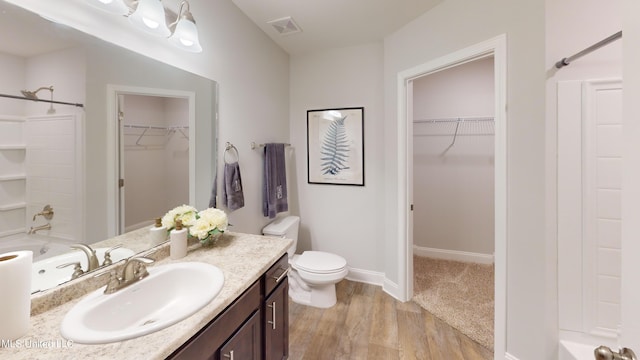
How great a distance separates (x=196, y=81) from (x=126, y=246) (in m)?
1.01

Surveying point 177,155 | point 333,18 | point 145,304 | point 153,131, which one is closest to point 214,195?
point 177,155

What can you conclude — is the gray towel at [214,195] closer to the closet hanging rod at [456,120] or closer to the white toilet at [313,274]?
the white toilet at [313,274]

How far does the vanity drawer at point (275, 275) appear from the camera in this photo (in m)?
1.22

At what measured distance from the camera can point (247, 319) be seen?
1056mm

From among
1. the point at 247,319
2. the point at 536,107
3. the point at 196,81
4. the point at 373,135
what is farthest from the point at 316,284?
the point at 536,107

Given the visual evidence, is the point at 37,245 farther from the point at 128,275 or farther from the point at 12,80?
the point at 12,80

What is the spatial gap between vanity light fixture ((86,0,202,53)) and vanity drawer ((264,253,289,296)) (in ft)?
4.31

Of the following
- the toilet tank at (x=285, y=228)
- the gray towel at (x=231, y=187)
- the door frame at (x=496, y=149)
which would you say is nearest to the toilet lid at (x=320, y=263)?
the toilet tank at (x=285, y=228)

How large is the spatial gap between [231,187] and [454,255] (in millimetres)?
2846

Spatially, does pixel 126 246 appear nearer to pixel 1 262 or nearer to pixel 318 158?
pixel 1 262

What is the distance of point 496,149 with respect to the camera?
153cm

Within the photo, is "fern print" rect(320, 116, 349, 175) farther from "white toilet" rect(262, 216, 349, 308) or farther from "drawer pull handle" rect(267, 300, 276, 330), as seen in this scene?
"drawer pull handle" rect(267, 300, 276, 330)

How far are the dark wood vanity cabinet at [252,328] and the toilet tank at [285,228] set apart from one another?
87cm

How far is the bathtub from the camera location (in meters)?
0.79
